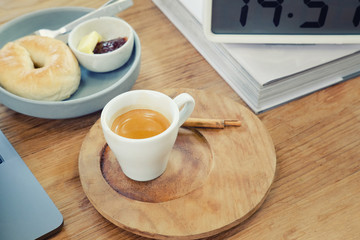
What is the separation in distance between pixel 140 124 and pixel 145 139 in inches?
2.8

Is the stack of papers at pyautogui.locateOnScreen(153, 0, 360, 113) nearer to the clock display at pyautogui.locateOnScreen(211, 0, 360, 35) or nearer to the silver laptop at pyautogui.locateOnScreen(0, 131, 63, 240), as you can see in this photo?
the clock display at pyautogui.locateOnScreen(211, 0, 360, 35)

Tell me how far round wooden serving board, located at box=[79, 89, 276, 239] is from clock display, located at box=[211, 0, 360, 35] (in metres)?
0.18

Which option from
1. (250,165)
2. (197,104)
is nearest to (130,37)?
(197,104)

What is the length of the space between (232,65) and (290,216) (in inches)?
13.8

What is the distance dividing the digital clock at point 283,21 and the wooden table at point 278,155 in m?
0.11

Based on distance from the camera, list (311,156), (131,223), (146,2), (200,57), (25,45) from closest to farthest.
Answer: (131,223), (311,156), (25,45), (200,57), (146,2)

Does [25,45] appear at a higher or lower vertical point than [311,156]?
higher

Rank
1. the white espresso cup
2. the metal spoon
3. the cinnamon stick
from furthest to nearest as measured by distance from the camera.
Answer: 1. the metal spoon
2. the cinnamon stick
3. the white espresso cup

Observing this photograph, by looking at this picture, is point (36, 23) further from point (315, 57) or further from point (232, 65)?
point (315, 57)

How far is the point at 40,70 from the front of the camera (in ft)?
2.63

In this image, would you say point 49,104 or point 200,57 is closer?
point 49,104

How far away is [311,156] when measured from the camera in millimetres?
768

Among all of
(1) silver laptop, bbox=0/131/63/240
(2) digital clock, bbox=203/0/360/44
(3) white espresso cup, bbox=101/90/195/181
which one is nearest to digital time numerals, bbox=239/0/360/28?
(2) digital clock, bbox=203/0/360/44

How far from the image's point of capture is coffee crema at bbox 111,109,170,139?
659 millimetres
